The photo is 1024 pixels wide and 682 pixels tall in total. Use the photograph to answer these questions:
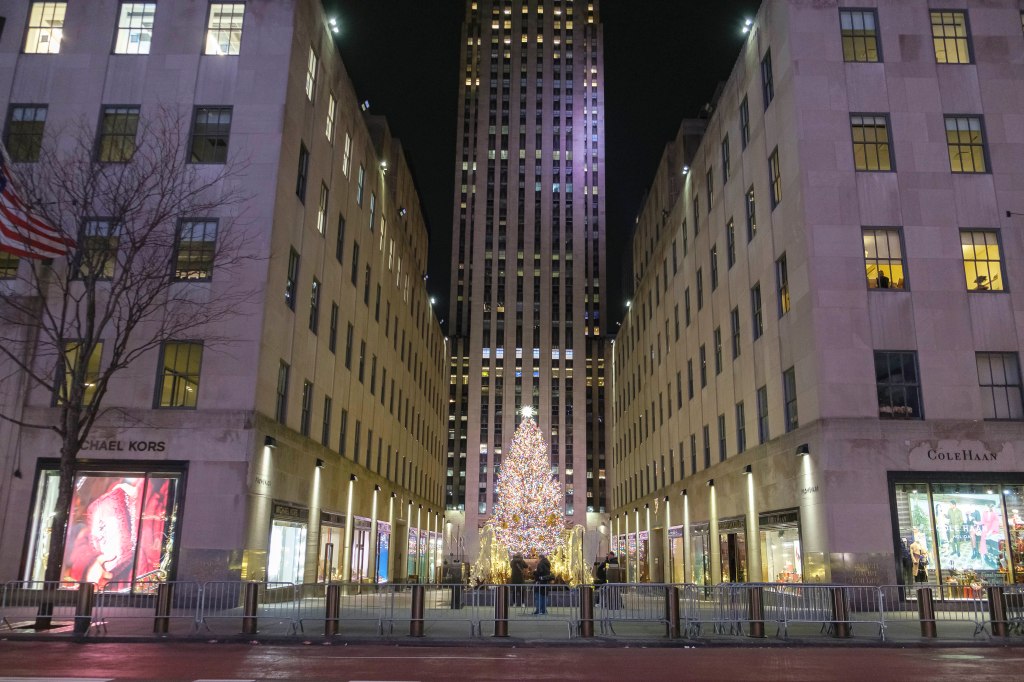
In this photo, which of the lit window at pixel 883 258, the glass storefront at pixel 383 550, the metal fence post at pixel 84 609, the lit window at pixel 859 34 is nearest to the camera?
the metal fence post at pixel 84 609

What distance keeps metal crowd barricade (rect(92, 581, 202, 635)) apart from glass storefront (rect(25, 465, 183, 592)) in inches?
16.1

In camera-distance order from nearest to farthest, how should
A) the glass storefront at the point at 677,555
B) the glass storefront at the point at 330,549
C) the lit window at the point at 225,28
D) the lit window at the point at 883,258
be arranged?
the lit window at the point at 883,258, the lit window at the point at 225,28, the glass storefront at the point at 330,549, the glass storefront at the point at 677,555

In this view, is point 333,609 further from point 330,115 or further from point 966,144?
point 966,144

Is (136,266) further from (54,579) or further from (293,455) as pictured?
(54,579)

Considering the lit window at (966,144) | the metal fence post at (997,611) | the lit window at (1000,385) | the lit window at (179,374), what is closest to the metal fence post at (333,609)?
the lit window at (179,374)

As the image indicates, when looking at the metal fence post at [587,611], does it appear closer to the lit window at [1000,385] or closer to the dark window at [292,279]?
the lit window at [1000,385]

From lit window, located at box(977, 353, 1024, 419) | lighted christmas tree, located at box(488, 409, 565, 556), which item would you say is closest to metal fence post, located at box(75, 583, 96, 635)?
lit window, located at box(977, 353, 1024, 419)

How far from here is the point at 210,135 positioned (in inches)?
1047

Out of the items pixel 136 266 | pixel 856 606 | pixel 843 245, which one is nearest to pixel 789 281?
pixel 843 245

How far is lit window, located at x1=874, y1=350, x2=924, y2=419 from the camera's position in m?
24.1

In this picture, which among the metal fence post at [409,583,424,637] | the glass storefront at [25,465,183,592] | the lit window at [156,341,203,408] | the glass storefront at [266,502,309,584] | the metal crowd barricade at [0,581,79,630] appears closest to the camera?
the metal fence post at [409,583,424,637]

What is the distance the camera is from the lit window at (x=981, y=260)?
995 inches

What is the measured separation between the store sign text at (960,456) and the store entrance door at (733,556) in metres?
9.43

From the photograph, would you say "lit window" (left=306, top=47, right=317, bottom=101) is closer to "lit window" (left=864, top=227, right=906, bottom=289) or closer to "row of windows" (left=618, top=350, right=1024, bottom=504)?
"lit window" (left=864, top=227, right=906, bottom=289)
